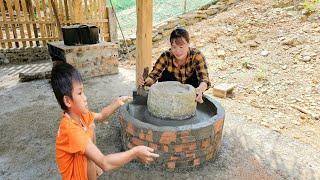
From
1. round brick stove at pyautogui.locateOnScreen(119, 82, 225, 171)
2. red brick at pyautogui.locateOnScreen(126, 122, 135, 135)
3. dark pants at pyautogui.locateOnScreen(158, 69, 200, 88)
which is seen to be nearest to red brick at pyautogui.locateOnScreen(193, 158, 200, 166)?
round brick stove at pyautogui.locateOnScreen(119, 82, 225, 171)

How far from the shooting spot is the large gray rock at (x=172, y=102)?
3.17 m

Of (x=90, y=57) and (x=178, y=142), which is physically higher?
(x=90, y=57)

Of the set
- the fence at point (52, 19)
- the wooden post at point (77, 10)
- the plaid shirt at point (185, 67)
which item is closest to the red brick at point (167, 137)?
the plaid shirt at point (185, 67)

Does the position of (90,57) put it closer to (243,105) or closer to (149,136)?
(243,105)

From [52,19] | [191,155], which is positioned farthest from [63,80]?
[52,19]

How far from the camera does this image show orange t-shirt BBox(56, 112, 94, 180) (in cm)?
183

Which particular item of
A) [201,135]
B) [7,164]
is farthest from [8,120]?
[201,135]

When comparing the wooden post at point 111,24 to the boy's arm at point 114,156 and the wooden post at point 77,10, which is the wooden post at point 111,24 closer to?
the wooden post at point 77,10

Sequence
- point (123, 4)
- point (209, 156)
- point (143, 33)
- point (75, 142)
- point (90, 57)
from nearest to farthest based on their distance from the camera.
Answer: point (75, 142) → point (209, 156) → point (143, 33) → point (90, 57) → point (123, 4)

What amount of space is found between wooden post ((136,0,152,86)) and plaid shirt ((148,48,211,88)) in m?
0.35

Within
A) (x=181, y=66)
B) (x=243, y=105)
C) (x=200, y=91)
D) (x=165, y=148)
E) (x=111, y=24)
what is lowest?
(x=243, y=105)

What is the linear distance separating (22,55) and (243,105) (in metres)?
6.29

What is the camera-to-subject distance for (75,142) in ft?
5.97

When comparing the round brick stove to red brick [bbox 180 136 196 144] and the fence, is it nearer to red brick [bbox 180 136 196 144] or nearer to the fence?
red brick [bbox 180 136 196 144]
